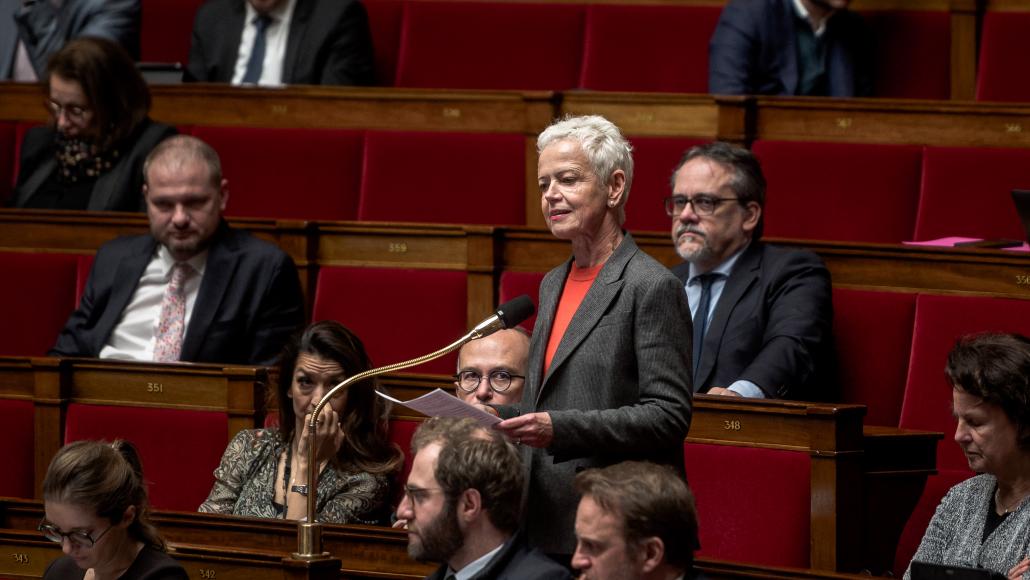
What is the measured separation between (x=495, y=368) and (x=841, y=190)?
57cm

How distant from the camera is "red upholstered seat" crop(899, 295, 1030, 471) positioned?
48.8 inches

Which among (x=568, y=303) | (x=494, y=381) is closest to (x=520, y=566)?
(x=568, y=303)

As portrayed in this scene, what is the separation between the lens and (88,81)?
1547 millimetres

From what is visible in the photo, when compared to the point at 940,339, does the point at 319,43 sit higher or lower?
higher

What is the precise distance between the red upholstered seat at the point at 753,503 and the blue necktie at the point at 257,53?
2.97 feet

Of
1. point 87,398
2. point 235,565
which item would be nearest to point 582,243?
point 235,565

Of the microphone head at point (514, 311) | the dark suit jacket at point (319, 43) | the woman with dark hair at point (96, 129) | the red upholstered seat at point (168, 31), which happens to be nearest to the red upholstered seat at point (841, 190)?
the dark suit jacket at point (319, 43)

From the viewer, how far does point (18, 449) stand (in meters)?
1.27

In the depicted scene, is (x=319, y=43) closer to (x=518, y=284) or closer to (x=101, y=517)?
(x=518, y=284)

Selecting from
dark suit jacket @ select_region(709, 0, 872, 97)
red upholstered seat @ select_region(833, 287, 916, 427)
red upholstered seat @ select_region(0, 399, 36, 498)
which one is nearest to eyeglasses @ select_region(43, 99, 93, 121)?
red upholstered seat @ select_region(0, 399, 36, 498)

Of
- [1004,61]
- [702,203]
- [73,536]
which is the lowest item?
[73,536]

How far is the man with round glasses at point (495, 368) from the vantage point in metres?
1.05

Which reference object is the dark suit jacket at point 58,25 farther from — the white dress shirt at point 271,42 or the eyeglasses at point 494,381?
the eyeglasses at point 494,381

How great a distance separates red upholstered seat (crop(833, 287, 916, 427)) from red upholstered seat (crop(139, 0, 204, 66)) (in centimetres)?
102
